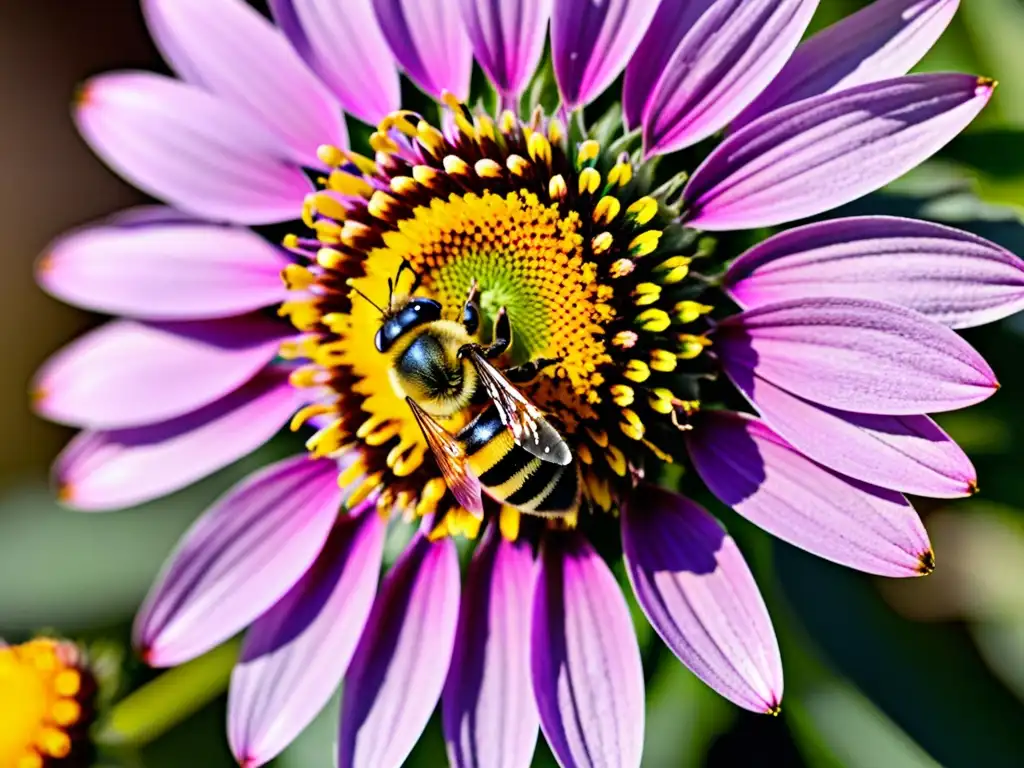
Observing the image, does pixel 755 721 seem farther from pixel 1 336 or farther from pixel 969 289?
pixel 1 336

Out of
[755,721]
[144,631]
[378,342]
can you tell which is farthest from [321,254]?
[755,721]

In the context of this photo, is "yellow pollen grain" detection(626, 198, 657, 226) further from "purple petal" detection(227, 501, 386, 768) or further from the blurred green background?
"purple petal" detection(227, 501, 386, 768)

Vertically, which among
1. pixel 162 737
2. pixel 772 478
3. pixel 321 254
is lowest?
pixel 162 737

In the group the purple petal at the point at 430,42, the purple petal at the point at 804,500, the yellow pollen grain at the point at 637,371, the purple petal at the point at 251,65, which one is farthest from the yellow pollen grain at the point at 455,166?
Answer: the purple petal at the point at 804,500

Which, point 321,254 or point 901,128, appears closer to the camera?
point 901,128

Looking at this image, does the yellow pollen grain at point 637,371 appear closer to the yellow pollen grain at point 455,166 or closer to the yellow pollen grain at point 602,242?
the yellow pollen grain at point 602,242

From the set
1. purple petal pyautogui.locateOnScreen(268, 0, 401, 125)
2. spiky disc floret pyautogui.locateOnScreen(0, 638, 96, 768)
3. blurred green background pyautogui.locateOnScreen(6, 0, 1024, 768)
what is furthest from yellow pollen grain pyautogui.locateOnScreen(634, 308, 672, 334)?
spiky disc floret pyautogui.locateOnScreen(0, 638, 96, 768)

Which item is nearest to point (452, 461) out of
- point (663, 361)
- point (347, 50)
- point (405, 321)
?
point (405, 321)

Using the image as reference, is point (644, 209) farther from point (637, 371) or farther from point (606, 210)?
point (637, 371)
